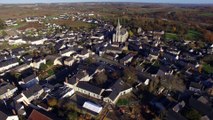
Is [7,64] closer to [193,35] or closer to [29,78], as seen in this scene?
[29,78]

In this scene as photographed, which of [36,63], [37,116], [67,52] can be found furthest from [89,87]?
[67,52]

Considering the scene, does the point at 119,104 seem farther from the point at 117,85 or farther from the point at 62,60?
the point at 62,60

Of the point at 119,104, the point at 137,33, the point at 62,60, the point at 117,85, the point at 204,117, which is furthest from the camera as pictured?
the point at 137,33

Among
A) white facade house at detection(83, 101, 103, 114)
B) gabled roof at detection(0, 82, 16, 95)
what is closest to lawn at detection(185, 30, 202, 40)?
white facade house at detection(83, 101, 103, 114)

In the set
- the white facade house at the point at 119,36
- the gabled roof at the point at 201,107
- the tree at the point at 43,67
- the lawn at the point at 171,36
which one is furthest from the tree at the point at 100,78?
the lawn at the point at 171,36

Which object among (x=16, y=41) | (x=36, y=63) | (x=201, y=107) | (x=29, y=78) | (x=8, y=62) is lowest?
(x=201, y=107)

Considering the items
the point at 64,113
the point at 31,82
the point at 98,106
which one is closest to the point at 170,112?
the point at 98,106

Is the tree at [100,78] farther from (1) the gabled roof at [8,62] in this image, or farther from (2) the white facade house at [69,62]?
(1) the gabled roof at [8,62]

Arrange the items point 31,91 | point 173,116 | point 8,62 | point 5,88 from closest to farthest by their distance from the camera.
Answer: point 173,116 → point 31,91 → point 5,88 → point 8,62
